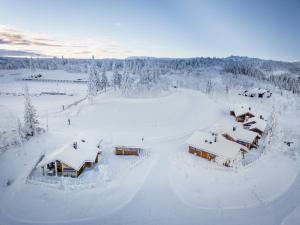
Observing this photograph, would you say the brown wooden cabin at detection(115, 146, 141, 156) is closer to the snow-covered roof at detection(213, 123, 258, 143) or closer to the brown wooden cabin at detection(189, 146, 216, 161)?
the brown wooden cabin at detection(189, 146, 216, 161)

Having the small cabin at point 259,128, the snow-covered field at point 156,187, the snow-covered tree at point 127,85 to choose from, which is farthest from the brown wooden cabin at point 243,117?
the snow-covered tree at point 127,85

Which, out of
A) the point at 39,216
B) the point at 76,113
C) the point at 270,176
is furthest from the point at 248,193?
the point at 76,113

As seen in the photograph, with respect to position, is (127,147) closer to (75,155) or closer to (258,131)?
(75,155)

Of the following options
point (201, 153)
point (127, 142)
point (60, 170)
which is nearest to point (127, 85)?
point (127, 142)

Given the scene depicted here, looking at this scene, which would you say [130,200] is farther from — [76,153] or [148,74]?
[148,74]

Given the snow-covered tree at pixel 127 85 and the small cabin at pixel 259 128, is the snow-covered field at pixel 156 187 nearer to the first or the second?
the small cabin at pixel 259 128

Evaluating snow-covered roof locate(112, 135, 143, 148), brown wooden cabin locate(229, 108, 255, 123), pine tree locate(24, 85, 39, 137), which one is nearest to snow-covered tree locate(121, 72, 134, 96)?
pine tree locate(24, 85, 39, 137)

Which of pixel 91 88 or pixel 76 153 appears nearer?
pixel 76 153
